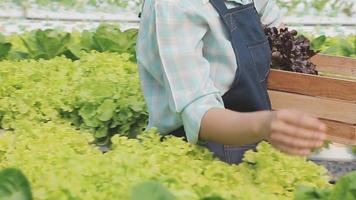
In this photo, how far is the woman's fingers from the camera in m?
1.74

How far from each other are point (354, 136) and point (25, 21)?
19.9 ft

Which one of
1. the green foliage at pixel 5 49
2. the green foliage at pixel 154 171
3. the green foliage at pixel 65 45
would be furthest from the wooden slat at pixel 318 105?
the green foliage at pixel 5 49

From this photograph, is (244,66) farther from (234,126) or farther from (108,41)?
(108,41)

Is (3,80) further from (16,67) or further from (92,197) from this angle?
(92,197)

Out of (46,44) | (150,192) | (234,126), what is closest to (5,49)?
(46,44)

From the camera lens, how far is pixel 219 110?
2.03 metres

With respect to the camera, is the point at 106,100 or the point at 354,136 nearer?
the point at 354,136

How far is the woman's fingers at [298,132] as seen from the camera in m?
1.74

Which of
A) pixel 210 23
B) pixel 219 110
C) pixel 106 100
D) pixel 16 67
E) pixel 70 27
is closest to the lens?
pixel 219 110

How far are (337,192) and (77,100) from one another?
6.96ft

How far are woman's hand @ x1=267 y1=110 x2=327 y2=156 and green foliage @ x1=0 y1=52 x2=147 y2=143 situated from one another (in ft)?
6.37

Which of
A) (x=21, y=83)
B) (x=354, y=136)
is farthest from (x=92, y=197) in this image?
(x=21, y=83)

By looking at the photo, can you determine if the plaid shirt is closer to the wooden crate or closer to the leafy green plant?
the wooden crate

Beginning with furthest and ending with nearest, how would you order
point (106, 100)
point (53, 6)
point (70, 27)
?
point (53, 6) → point (70, 27) → point (106, 100)
